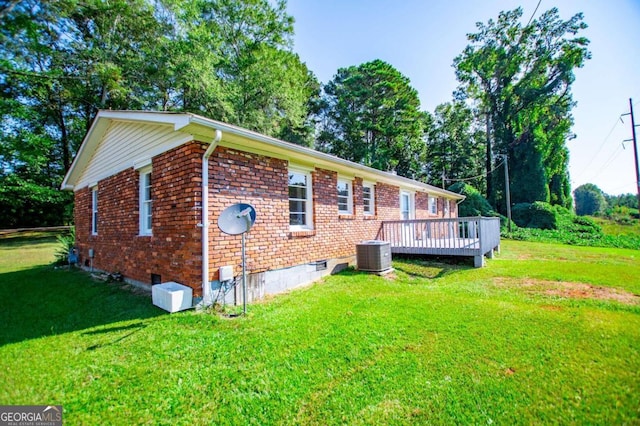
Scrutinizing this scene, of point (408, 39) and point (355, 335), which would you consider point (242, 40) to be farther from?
point (355, 335)

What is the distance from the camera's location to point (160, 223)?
5715mm

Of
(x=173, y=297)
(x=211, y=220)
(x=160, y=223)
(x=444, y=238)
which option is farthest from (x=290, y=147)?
(x=444, y=238)

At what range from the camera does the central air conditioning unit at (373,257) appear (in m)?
7.45

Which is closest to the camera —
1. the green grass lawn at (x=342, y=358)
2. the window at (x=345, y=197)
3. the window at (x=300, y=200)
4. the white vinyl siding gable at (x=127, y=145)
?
the green grass lawn at (x=342, y=358)

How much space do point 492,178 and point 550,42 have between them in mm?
13532

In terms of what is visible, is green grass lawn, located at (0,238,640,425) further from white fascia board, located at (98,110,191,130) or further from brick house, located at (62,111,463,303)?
white fascia board, located at (98,110,191,130)

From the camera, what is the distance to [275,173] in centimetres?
617

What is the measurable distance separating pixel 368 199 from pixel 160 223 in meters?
6.56

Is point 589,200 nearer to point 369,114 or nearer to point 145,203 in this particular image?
point 369,114

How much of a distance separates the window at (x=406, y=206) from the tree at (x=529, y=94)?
65.6ft

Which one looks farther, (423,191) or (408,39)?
(423,191)

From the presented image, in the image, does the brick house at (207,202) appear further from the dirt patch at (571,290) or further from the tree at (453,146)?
the tree at (453,146)

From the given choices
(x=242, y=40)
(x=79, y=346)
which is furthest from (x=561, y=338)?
(x=242, y=40)

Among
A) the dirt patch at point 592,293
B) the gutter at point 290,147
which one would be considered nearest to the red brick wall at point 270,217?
the gutter at point 290,147
